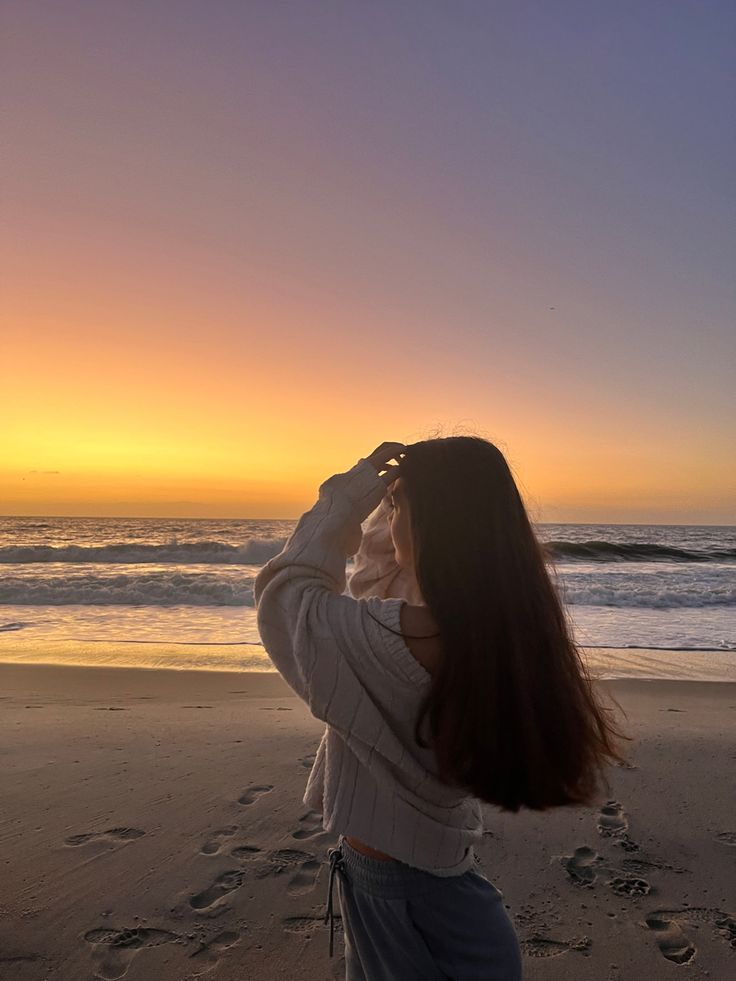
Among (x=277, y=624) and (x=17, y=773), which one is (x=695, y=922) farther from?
(x=17, y=773)

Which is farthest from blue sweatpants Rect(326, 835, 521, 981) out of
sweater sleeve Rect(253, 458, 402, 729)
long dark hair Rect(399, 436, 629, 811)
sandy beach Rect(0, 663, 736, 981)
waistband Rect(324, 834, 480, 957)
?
sandy beach Rect(0, 663, 736, 981)

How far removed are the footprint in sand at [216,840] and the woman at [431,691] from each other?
2066 millimetres

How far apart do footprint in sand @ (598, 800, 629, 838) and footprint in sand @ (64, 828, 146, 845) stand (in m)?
2.39

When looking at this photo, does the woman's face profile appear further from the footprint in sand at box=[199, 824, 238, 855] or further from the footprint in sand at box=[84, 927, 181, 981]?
the footprint in sand at box=[199, 824, 238, 855]

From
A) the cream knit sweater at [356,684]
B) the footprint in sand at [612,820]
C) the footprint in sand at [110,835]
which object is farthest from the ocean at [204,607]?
the footprint in sand at [110,835]

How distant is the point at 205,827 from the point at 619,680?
17.6 ft

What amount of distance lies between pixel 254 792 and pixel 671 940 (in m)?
2.30

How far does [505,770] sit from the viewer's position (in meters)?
1.32

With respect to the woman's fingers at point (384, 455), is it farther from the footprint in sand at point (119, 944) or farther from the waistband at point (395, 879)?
the footprint in sand at point (119, 944)

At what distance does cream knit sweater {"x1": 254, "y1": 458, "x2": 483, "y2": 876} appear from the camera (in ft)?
4.19

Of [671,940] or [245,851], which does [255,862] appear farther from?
[671,940]

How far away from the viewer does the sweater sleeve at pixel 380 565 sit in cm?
164

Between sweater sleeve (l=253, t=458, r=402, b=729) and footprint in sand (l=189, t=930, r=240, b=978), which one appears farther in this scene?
footprint in sand (l=189, t=930, r=240, b=978)

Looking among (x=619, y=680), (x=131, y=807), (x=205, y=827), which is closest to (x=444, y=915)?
(x=205, y=827)
